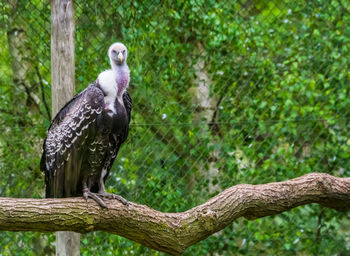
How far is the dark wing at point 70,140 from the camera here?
3494 mm

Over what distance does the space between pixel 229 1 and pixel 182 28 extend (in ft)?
1.66

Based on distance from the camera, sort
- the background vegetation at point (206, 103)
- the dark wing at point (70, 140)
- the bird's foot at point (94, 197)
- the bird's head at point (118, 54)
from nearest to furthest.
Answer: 1. the bird's foot at point (94, 197)
2. the dark wing at point (70, 140)
3. the bird's head at point (118, 54)
4. the background vegetation at point (206, 103)

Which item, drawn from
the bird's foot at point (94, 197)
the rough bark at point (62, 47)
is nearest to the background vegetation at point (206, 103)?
the rough bark at point (62, 47)

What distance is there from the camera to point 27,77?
4785 millimetres

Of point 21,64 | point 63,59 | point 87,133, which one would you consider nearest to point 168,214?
point 87,133

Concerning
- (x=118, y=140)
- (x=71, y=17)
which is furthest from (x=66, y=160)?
(x=71, y=17)

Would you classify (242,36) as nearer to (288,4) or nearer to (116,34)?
(288,4)

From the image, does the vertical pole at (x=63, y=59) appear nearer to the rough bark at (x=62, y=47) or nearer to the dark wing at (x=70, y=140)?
the rough bark at (x=62, y=47)

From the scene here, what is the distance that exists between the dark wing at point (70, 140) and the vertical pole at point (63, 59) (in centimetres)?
27

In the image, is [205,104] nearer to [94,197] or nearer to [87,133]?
[87,133]

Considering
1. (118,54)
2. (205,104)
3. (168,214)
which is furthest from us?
(205,104)

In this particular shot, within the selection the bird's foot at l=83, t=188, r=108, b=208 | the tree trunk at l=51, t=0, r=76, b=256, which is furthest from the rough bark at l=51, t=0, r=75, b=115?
the bird's foot at l=83, t=188, r=108, b=208

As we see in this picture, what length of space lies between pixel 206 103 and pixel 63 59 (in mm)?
1522

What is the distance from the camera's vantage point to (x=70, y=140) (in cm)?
358
